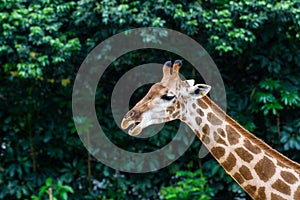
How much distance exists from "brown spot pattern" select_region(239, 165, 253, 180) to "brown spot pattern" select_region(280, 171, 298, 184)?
0.17 m

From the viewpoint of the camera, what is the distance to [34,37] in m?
5.45

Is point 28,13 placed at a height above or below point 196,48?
above

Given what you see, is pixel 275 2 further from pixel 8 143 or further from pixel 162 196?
pixel 8 143

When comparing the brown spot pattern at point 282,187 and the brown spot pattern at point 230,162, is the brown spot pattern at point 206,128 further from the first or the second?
the brown spot pattern at point 282,187

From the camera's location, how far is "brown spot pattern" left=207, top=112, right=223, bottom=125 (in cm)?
310

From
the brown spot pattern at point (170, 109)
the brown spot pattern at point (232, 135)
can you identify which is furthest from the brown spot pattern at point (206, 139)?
the brown spot pattern at point (170, 109)

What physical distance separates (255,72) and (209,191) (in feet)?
4.94

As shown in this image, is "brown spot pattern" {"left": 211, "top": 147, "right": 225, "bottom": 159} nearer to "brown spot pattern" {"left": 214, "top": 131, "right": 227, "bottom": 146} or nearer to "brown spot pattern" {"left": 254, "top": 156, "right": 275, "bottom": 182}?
"brown spot pattern" {"left": 214, "top": 131, "right": 227, "bottom": 146}

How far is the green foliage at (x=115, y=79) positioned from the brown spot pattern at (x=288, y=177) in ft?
8.60

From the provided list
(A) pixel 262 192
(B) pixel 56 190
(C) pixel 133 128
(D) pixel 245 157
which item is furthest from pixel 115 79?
(A) pixel 262 192

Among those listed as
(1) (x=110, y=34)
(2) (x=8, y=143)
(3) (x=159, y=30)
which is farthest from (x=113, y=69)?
(2) (x=8, y=143)

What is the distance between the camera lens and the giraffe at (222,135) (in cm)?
292

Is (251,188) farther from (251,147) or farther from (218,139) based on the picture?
(218,139)

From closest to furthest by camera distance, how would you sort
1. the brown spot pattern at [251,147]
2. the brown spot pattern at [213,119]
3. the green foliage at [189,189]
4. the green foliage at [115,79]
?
the brown spot pattern at [251,147] < the brown spot pattern at [213,119] < the green foliage at [115,79] < the green foliage at [189,189]
